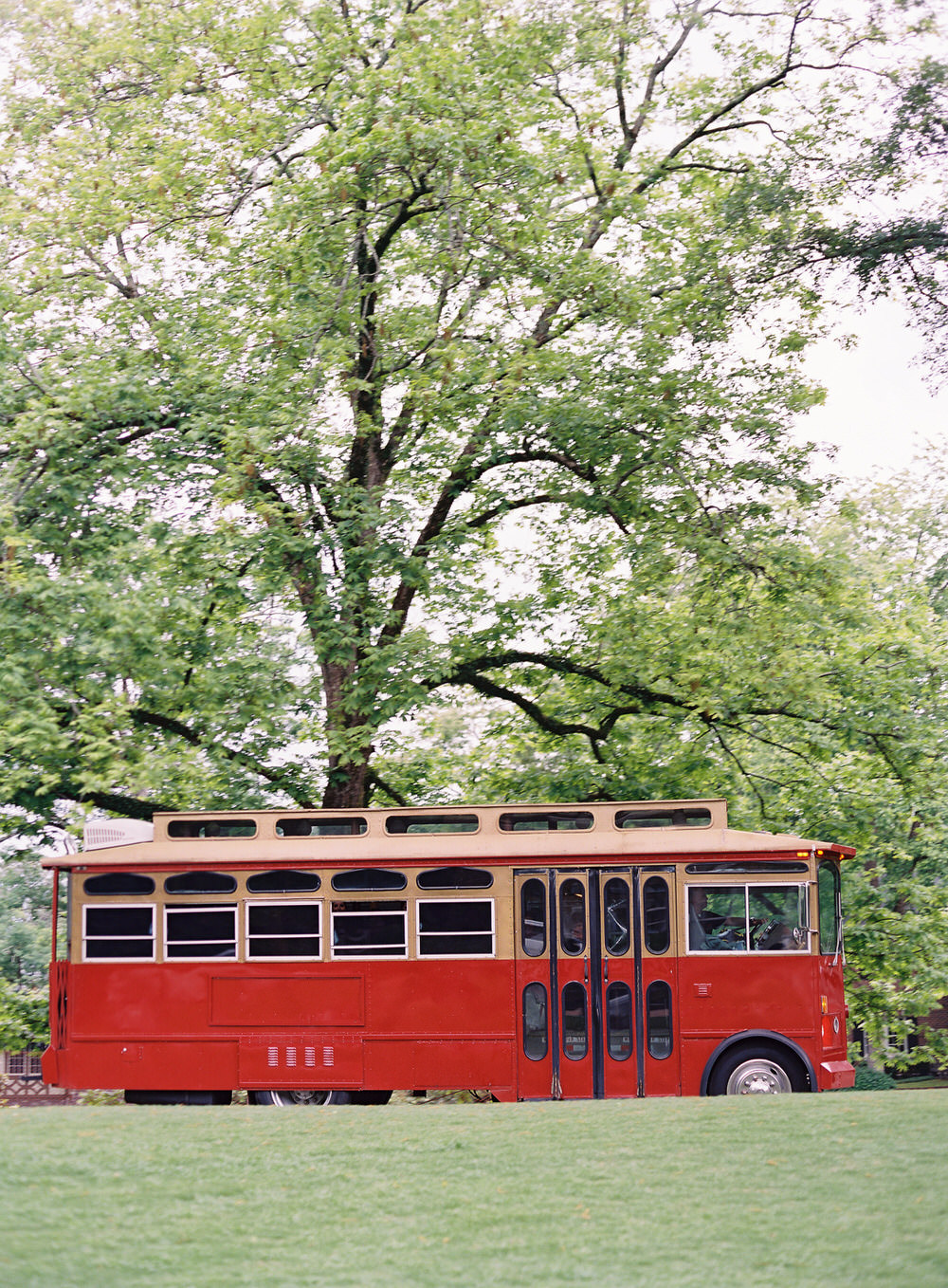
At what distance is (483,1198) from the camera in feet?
28.6

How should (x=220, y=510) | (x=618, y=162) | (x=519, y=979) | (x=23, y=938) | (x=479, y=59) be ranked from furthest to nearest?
(x=23, y=938)
(x=618, y=162)
(x=479, y=59)
(x=220, y=510)
(x=519, y=979)

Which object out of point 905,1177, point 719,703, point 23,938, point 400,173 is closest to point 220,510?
point 400,173

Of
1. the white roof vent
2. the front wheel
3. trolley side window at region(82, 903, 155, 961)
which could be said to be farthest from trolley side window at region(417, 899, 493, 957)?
the white roof vent

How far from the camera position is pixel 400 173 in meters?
18.9

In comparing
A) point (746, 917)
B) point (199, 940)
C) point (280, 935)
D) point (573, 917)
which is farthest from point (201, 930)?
point (746, 917)

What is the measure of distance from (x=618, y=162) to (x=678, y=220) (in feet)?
7.86

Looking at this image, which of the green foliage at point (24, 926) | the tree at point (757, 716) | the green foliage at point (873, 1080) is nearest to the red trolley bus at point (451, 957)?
the tree at point (757, 716)

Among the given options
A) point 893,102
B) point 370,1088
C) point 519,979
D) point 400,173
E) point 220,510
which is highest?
point 400,173

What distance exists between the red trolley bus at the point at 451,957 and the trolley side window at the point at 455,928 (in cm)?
2

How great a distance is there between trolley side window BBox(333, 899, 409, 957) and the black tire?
354 cm

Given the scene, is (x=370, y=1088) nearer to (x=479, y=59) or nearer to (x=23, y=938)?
(x=479, y=59)

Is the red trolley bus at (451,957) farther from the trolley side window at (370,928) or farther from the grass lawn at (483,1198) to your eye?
the grass lawn at (483,1198)

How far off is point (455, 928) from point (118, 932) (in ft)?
12.3

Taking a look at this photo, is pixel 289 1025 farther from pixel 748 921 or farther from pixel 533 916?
pixel 748 921
